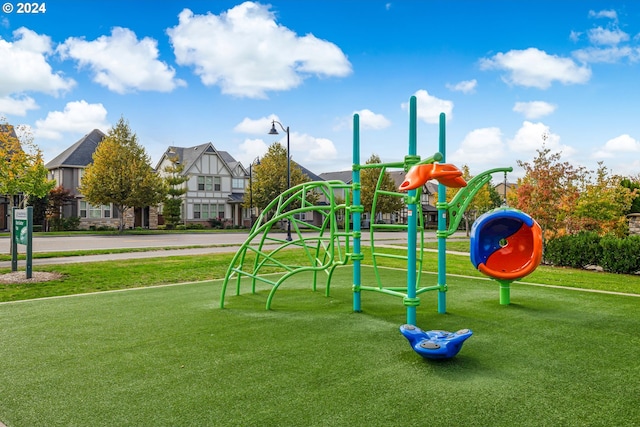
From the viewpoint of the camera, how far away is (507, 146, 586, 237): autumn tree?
50.9 feet

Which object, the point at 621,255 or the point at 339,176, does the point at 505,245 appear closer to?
the point at 621,255

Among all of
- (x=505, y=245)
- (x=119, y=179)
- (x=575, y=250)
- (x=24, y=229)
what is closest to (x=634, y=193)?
(x=575, y=250)

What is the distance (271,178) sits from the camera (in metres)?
42.0

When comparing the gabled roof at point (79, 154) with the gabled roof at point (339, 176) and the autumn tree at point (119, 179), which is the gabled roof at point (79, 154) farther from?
the gabled roof at point (339, 176)

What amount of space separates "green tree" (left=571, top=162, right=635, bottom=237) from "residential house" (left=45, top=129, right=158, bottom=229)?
3592cm

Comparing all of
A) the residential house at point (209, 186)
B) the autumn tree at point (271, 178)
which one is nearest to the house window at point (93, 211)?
the residential house at point (209, 186)

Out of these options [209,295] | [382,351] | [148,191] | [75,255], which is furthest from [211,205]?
[382,351]

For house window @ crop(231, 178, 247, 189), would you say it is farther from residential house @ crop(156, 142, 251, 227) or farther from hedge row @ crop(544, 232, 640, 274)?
hedge row @ crop(544, 232, 640, 274)

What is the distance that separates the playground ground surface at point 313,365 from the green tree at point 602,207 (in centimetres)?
842

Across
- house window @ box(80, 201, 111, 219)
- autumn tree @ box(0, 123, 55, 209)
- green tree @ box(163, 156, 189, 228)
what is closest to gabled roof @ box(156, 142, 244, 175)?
green tree @ box(163, 156, 189, 228)

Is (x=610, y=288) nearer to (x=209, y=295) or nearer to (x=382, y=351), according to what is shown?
(x=382, y=351)

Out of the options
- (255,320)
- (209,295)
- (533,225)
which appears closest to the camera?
(255,320)

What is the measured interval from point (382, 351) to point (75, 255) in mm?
15365

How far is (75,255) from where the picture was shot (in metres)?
17.5
